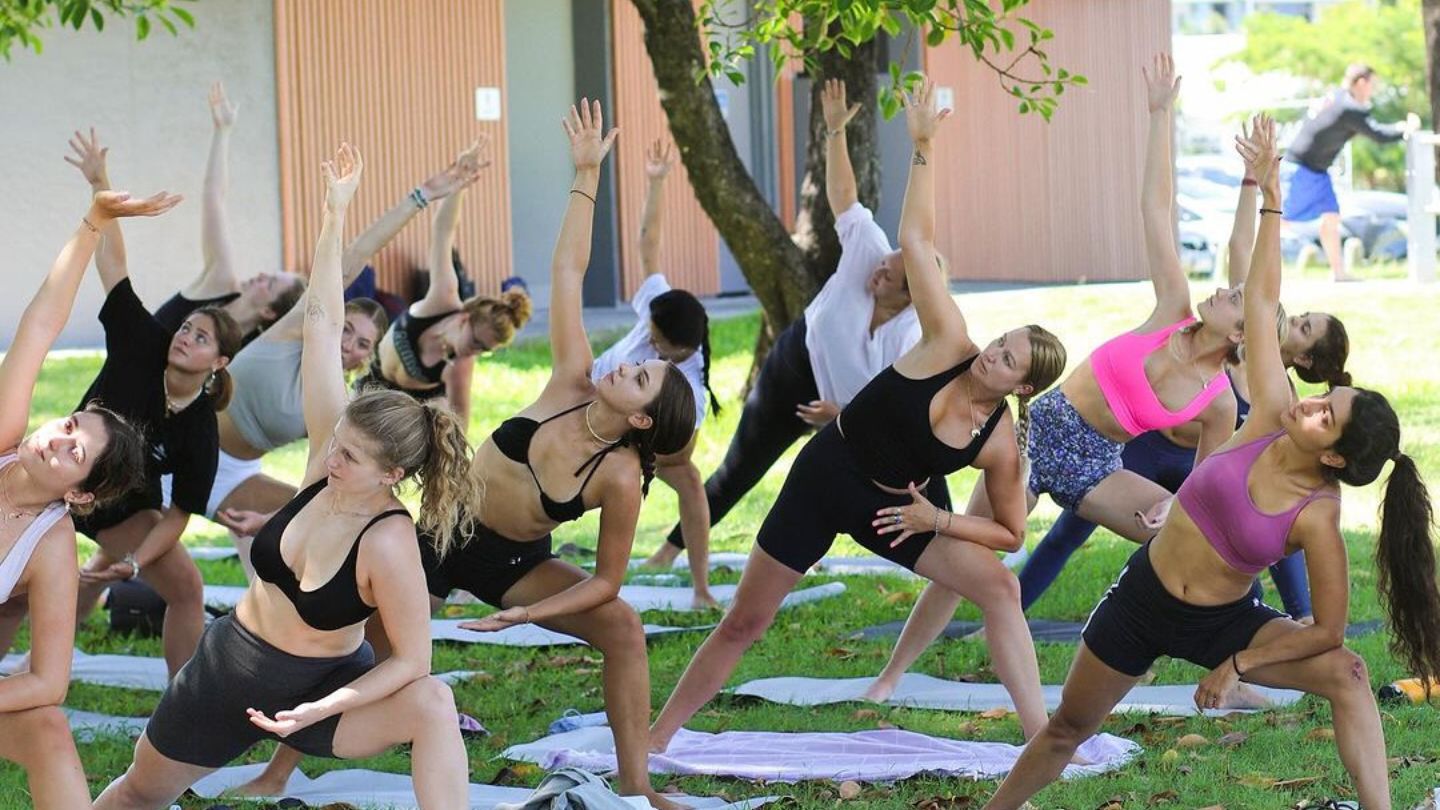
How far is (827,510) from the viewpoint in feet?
18.1

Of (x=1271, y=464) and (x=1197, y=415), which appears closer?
(x=1271, y=464)

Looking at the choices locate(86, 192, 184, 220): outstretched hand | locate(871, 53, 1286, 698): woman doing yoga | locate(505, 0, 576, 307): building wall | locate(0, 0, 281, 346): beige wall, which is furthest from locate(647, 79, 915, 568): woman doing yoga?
locate(505, 0, 576, 307): building wall

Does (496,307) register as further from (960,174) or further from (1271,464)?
(960,174)

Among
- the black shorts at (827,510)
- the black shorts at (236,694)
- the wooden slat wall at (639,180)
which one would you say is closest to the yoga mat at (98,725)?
the black shorts at (236,694)

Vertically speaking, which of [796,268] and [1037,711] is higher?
[796,268]

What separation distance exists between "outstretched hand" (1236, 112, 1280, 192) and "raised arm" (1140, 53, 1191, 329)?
3.19 feet

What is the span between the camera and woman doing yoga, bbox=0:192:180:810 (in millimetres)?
4234

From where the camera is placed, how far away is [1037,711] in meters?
5.55

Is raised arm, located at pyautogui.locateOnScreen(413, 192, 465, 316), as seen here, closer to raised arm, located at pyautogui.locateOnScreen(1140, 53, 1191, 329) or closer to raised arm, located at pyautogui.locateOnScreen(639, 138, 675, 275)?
raised arm, located at pyautogui.locateOnScreen(639, 138, 675, 275)

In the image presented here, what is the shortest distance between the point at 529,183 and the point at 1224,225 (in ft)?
24.8

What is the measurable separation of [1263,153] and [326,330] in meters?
2.51

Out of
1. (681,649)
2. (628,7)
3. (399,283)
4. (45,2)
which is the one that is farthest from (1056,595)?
(628,7)

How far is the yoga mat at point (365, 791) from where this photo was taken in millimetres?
5246

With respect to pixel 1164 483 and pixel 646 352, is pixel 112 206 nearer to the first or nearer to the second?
pixel 646 352
